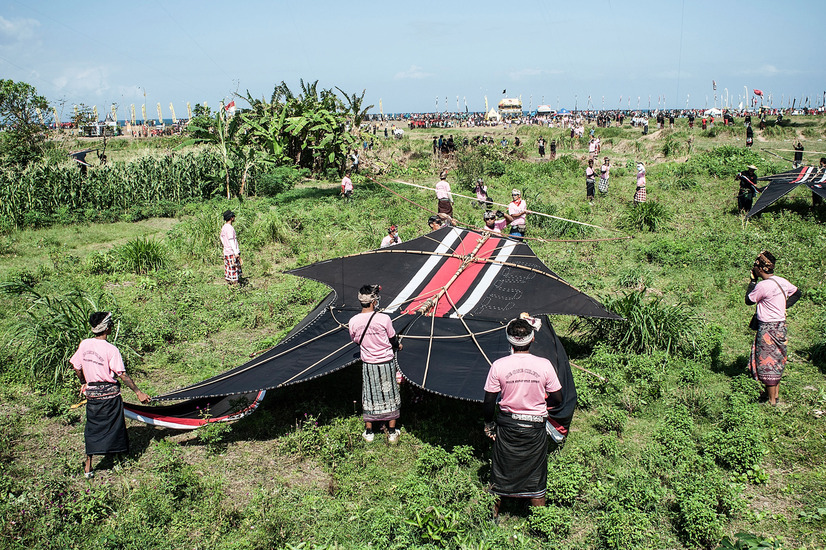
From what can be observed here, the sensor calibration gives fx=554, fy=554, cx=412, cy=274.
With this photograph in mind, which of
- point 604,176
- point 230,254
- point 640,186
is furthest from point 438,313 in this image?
point 604,176

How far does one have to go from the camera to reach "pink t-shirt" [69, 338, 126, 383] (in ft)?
17.2

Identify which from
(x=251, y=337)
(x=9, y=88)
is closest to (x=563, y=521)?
(x=251, y=337)

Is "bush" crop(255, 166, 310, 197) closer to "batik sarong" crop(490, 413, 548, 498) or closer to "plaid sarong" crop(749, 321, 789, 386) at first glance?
"plaid sarong" crop(749, 321, 789, 386)

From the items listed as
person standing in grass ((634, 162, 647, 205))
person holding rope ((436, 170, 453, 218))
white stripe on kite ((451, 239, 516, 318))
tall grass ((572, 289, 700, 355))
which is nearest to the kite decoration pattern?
white stripe on kite ((451, 239, 516, 318))

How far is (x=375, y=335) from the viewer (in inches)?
221

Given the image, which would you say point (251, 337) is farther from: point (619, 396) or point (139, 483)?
point (619, 396)

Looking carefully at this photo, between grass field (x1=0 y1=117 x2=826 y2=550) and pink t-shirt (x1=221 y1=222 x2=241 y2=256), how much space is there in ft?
2.52

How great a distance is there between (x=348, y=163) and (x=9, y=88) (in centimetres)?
1905

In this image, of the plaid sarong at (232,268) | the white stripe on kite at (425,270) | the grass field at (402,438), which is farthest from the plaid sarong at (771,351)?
the plaid sarong at (232,268)

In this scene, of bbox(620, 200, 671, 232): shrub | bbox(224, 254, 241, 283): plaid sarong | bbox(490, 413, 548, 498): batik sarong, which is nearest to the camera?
bbox(490, 413, 548, 498): batik sarong

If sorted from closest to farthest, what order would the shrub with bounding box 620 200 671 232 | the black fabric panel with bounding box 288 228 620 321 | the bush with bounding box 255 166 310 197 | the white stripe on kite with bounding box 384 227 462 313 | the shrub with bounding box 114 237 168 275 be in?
the black fabric panel with bounding box 288 228 620 321 < the white stripe on kite with bounding box 384 227 462 313 < the shrub with bounding box 114 237 168 275 < the shrub with bounding box 620 200 671 232 < the bush with bounding box 255 166 310 197

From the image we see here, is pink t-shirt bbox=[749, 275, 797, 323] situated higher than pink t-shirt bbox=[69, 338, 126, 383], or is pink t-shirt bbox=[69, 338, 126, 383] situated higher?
pink t-shirt bbox=[749, 275, 797, 323]

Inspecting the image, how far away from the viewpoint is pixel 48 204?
16297 mm

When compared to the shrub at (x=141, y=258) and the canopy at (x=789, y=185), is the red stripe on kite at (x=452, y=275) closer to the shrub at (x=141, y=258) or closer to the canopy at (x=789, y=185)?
the shrub at (x=141, y=258)
